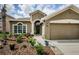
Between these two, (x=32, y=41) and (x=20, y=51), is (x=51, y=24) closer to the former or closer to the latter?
(x=32, y=41)

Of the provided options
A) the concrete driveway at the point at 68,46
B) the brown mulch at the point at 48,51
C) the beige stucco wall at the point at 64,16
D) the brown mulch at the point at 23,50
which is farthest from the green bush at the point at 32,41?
the beige stucco wall at the point at 64,16

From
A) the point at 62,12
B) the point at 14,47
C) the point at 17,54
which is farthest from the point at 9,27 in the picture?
the point at 62,12

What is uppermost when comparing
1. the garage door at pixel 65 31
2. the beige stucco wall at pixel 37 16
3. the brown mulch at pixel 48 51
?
the beige stucco wall at pixel 37 16

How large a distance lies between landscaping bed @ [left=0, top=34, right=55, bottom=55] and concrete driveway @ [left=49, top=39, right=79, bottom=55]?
84 centimetres

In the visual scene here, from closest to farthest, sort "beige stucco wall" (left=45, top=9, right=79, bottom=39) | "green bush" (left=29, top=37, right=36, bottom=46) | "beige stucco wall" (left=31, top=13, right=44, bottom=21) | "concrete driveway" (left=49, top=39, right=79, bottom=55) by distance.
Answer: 1. "concrete driveway" (left=49, top=39, right=79, bottom=55)
2. "green bush" (left=29, top=37, right=36, bottom=46)
3. "beige stucco wall" (left=31, top=13, right=44, bottom=21)
4. "beige stucco wall" (left=45, top=9, right=79, bottom=39)

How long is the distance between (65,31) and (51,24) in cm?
161

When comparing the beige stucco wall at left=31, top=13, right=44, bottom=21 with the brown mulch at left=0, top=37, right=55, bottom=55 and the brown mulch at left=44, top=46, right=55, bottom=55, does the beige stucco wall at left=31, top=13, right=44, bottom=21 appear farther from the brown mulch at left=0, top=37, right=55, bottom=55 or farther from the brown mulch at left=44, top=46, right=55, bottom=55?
the brown mulch at left=44, top=46, right=55, bottom=55

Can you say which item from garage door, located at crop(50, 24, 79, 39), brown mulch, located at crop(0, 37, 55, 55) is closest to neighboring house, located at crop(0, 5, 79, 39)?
garage door, located at crop(50, 24, 79, 39)

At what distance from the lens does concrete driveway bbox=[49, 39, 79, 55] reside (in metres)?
13.8

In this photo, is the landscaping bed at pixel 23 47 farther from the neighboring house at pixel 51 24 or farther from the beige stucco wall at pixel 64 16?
the beige stucco wall at pixel 64 16

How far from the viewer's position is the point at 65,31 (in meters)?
17.8

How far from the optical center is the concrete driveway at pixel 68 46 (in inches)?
544
